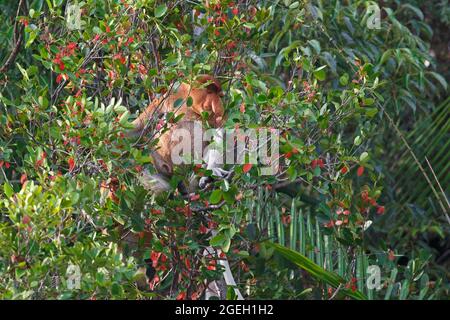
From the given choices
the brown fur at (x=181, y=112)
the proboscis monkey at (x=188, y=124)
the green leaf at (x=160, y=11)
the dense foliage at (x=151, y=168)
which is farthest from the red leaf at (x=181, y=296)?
the green leaf at (x=160, y=11)

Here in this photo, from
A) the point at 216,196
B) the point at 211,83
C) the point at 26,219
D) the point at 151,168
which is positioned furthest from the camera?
the point at 211,83

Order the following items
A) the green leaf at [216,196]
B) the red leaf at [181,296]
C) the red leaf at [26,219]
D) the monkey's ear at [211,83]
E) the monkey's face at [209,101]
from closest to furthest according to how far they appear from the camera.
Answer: the red leaf at [26,219], the green leaf at [216,196], the red leaf at [181,296], the monkey's ear at [211,83], the monkey's face at [209,101]

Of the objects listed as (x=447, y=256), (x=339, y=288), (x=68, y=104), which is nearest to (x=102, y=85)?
(x=68, y=104)

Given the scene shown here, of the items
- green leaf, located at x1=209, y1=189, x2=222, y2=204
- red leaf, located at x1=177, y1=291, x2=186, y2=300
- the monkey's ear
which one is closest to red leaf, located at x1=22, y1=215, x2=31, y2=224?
green leaf, located at x1=209, y1=189, x2=222, y2=204

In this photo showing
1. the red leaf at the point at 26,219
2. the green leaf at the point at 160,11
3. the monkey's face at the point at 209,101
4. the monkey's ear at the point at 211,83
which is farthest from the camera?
the monkey's face at the point at 209,101

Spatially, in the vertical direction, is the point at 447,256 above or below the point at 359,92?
below

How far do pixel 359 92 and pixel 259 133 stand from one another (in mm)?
419

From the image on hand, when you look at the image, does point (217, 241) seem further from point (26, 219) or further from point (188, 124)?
point (188, 124)

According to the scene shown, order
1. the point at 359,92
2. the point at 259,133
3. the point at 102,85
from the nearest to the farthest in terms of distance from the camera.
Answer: the point at 259,133, the point at 359,92, the point at 102,85

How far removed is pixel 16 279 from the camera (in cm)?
244

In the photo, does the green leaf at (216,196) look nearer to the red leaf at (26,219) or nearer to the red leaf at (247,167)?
the red leaf at (247,167)

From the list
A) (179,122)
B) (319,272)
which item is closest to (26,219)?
(319,272)
